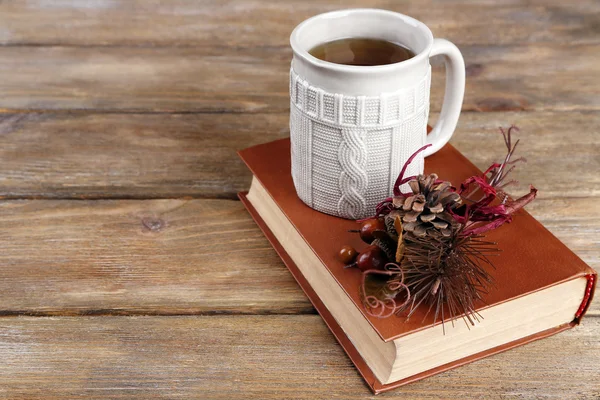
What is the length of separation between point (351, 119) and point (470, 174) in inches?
8.3

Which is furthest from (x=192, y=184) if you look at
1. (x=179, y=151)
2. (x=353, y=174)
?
(x=353, y=174)

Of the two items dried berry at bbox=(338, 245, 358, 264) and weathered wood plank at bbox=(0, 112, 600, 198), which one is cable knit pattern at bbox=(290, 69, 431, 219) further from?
weathered wood plank at bbox=(0, 112, 600, 198)

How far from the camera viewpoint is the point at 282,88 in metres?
1.17

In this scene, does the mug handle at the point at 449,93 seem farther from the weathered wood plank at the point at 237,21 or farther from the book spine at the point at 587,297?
the weathered wood plank at the point at 237,21

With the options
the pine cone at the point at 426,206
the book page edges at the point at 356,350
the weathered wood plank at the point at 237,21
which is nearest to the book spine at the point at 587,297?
the book page edges at the point at 356,350

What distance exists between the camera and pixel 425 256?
641 mm

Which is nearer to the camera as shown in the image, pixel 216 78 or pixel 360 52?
pixel 360 52

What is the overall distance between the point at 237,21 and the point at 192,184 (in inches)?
20.5

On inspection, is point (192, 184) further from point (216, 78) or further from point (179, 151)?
point (216, 78)

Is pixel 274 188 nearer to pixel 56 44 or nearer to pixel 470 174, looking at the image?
pixel 470 174

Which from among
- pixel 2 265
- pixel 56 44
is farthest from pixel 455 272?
pixel 56 44

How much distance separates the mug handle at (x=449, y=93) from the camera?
0.77 metres

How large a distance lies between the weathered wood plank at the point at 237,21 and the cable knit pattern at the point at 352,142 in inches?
23.2

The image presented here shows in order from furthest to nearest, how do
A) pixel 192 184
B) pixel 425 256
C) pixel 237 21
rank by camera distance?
pixel 237 21 → pixel 192 184 → pixel 425 256
